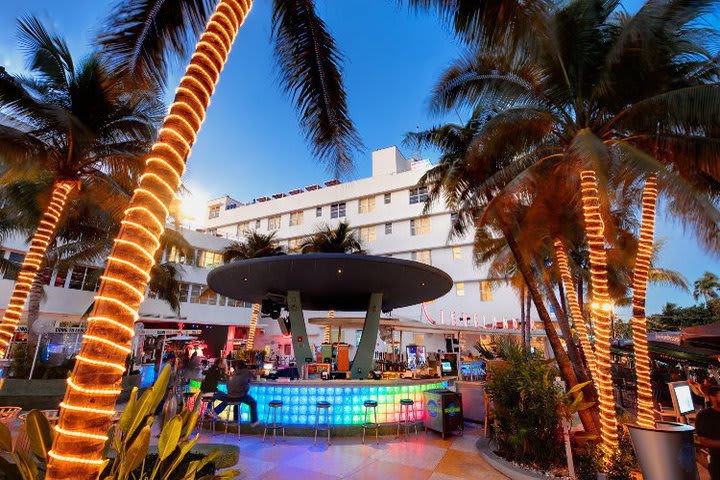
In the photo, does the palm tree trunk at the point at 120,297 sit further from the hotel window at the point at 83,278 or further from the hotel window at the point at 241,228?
the hotel window at the point at 241,228

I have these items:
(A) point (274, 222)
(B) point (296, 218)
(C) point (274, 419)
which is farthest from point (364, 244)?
(C) point (274, 419)

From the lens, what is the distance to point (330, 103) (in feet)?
21.6

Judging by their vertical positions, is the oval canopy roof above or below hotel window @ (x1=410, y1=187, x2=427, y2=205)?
below

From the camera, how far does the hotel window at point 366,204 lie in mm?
37247

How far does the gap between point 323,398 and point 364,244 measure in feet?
86.6

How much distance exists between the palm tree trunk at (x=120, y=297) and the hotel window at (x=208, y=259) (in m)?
35.1

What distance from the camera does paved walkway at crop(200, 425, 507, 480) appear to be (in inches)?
266

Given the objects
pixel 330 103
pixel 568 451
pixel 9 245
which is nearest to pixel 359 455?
pixel 568 451

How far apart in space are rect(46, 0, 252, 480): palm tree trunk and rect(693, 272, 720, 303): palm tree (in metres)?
73.2

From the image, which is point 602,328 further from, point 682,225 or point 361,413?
point 361,413

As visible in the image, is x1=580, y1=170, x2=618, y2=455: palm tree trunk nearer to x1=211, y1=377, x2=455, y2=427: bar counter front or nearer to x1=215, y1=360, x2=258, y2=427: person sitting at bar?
x1=211, y1=377, x2=455, y2=427: bar counter front

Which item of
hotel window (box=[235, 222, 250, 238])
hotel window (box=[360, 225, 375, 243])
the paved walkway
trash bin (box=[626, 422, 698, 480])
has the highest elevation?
hotel window (box=[235, 222, 250, 238])

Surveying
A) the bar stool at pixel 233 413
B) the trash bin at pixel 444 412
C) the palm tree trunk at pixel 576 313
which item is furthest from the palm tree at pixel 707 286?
the bar stool at pixel 233 413

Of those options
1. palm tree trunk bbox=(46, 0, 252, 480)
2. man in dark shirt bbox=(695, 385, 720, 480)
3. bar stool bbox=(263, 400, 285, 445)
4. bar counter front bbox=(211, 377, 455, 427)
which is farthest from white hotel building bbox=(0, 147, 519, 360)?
palm tree trunk bbox=(46, 0, 252, 480)
